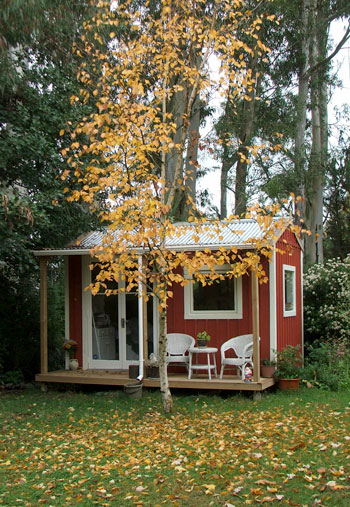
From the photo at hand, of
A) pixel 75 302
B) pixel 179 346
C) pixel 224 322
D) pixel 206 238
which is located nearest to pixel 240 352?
pixel 224 322

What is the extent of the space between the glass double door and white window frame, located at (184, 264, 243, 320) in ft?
2.16

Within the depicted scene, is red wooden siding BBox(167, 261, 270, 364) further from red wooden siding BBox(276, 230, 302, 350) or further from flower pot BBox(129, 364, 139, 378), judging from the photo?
flower pot BBox(129, 364, 139, 378)

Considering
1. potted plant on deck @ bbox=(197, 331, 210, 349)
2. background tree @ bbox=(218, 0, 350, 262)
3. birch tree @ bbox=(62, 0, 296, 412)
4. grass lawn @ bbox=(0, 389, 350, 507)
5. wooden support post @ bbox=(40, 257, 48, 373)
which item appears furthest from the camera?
background tree @ bbox=(218, 0, 350, 262)

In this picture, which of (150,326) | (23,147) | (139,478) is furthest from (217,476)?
(23,147)

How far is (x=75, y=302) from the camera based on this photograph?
11328 millimetres

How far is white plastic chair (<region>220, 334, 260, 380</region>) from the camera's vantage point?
964cm

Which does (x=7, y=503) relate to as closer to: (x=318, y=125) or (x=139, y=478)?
(x=139, y=478)

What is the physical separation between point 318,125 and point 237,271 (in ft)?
48.1

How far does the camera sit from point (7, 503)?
16.5ft

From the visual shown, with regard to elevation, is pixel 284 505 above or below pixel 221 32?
below

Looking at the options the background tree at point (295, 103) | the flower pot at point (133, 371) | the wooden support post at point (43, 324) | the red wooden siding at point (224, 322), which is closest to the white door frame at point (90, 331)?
the red wooden siding at point (224, 322)

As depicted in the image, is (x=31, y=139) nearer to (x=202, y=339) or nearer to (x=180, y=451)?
(x=202, y=339)

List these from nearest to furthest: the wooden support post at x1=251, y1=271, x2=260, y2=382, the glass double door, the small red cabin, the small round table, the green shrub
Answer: the wooden support post at x1=251, y1=271, x2=260, y2=382, the small round table, the small red cabin, the glass double door, the green shrub

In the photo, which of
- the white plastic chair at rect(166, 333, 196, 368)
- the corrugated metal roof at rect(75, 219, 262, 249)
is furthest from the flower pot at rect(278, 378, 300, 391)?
the corrugated metal roof at rect(75, 219, 262, 249)
